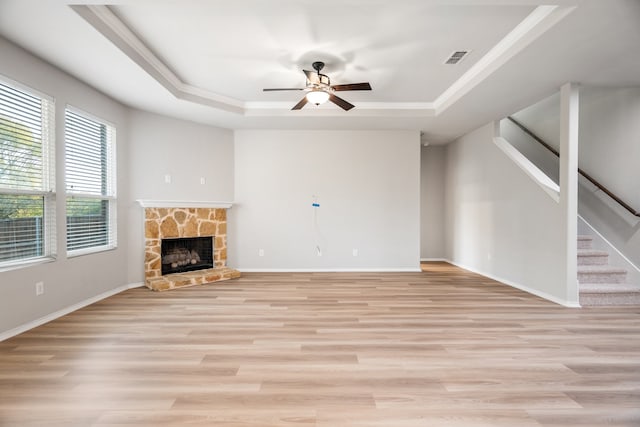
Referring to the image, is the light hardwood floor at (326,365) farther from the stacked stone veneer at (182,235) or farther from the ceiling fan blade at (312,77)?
the ceiling fan blade at (312,77)

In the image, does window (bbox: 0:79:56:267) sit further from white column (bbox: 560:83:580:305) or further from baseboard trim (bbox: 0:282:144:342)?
white column (bbox: 560:83:580:305)

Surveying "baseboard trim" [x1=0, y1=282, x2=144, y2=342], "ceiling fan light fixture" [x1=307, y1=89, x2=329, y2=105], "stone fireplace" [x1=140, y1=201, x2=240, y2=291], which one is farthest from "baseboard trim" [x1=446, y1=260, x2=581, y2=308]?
"baseboard trim" [x1=0, y1=282, x2=144, y2=342]

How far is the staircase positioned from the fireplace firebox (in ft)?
18.4

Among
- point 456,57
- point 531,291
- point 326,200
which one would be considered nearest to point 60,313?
point 326,200

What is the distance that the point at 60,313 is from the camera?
3.40 metres

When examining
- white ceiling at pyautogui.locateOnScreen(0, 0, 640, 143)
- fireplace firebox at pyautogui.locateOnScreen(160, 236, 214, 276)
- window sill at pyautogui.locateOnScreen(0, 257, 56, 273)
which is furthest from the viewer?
fireplace firebox at pyautogui.locateOnScreen(160, 236, 214, 276)

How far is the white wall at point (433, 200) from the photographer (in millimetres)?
7383

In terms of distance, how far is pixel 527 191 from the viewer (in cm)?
451

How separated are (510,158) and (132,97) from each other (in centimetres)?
567

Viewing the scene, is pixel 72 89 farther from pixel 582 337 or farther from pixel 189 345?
pixel 582 337

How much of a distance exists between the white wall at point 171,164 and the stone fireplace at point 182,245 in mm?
162

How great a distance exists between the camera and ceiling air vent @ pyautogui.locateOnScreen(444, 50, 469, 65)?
3.37m

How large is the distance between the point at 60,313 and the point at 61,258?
60 cm

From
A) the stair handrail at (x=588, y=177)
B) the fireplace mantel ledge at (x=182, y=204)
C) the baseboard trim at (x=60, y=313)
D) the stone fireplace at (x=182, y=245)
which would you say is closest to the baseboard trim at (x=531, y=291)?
the stair handrail at (x=588, y=177)
